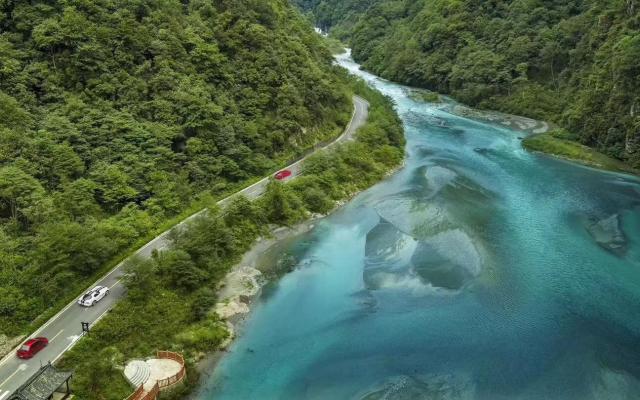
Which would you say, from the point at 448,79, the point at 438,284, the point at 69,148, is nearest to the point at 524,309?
the point at 438,284

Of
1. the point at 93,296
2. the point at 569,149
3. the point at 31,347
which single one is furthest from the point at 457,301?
the point at 569,149

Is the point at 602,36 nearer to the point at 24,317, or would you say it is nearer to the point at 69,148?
the point at 69,148

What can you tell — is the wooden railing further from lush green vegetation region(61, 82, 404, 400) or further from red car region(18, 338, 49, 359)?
red car region(18, 338, 49, 359)

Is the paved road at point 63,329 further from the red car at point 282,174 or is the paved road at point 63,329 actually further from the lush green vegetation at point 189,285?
the red car at point 282,174

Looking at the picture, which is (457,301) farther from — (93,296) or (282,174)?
(282,174)

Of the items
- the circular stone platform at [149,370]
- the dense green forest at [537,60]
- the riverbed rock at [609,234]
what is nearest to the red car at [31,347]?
the circular stone platform at [149,370]

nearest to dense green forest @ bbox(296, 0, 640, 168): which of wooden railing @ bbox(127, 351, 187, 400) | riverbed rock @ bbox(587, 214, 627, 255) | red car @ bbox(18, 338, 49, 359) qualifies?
riverbed rock @ bbox(587, 214, 627, 255)
